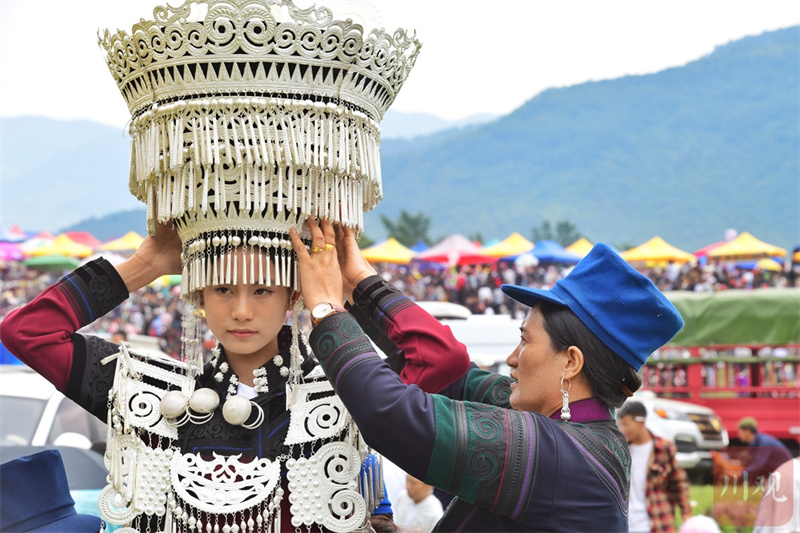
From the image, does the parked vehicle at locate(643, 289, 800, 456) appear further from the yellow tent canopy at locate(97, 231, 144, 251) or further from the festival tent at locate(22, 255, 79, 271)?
the festival tent at locate(22, 255, 79, 271)

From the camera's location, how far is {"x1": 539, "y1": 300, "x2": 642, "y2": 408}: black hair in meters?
2.04

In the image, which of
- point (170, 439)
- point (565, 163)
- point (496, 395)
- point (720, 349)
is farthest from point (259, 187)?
point (565, 163)

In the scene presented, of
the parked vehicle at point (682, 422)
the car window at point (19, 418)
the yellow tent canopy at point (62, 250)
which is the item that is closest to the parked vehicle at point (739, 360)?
the parked vehicle at point (682, 422)

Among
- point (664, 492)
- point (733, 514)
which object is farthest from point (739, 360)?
point (664, 492)

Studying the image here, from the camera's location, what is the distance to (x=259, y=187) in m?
2.11

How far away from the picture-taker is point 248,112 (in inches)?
82.4

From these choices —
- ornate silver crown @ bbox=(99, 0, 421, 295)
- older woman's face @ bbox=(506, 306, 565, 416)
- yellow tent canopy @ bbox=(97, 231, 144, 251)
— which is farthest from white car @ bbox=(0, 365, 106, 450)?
yellow tent canopy @ bbox=(97, 231, 144, 251)

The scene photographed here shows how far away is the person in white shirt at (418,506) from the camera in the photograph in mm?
4977

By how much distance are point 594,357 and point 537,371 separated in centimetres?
15

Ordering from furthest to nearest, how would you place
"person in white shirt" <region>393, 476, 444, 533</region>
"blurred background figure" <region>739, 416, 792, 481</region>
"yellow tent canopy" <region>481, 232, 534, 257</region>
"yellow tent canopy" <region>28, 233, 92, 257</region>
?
"yellow tent canopy" <region>481, 232, 534, 257</region> < "yellow tent canopy" <region>28, 233, 92, 257</region> < "blurred background figure" <region>739, 416, 792, 481</region> < "person in white shirt" <region>393, 476, 444, 533</region>

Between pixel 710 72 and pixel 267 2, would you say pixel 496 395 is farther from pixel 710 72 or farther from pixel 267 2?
pixel 710 72

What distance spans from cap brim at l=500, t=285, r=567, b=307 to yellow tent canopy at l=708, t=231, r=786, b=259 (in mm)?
29105

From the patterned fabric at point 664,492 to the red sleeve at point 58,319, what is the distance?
16.6ft

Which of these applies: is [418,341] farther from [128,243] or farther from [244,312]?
[128,243]
